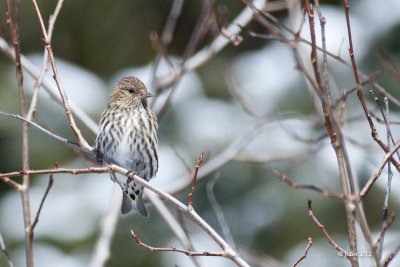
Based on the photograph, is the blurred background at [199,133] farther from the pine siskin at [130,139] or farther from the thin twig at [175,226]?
the thin twig at [175,226]

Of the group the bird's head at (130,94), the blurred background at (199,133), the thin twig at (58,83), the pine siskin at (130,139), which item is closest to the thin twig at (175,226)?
the pine siskin at (130,139)

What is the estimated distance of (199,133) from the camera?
431 inches

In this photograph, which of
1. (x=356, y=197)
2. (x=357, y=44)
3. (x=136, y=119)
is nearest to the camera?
(x=356, y=197)

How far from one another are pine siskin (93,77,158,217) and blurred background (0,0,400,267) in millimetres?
1570

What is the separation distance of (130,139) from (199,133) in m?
4.63

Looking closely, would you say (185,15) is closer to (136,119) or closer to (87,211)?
(87,211)

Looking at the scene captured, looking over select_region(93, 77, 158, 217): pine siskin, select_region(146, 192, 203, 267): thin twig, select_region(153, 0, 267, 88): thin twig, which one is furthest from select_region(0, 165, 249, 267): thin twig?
select_region(153, 0, 267, 88): thin twig

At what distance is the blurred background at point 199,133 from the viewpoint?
10047 millimetres

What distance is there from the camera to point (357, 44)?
42.2 ft

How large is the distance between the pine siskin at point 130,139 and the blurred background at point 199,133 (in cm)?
157

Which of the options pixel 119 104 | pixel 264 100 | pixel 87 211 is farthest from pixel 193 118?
pixel 119 104

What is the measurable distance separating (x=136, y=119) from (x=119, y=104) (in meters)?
0.22

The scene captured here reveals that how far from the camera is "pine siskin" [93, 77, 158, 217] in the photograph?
20.6 feet

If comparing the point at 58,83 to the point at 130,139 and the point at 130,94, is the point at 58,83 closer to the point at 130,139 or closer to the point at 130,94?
the point at 130,139
